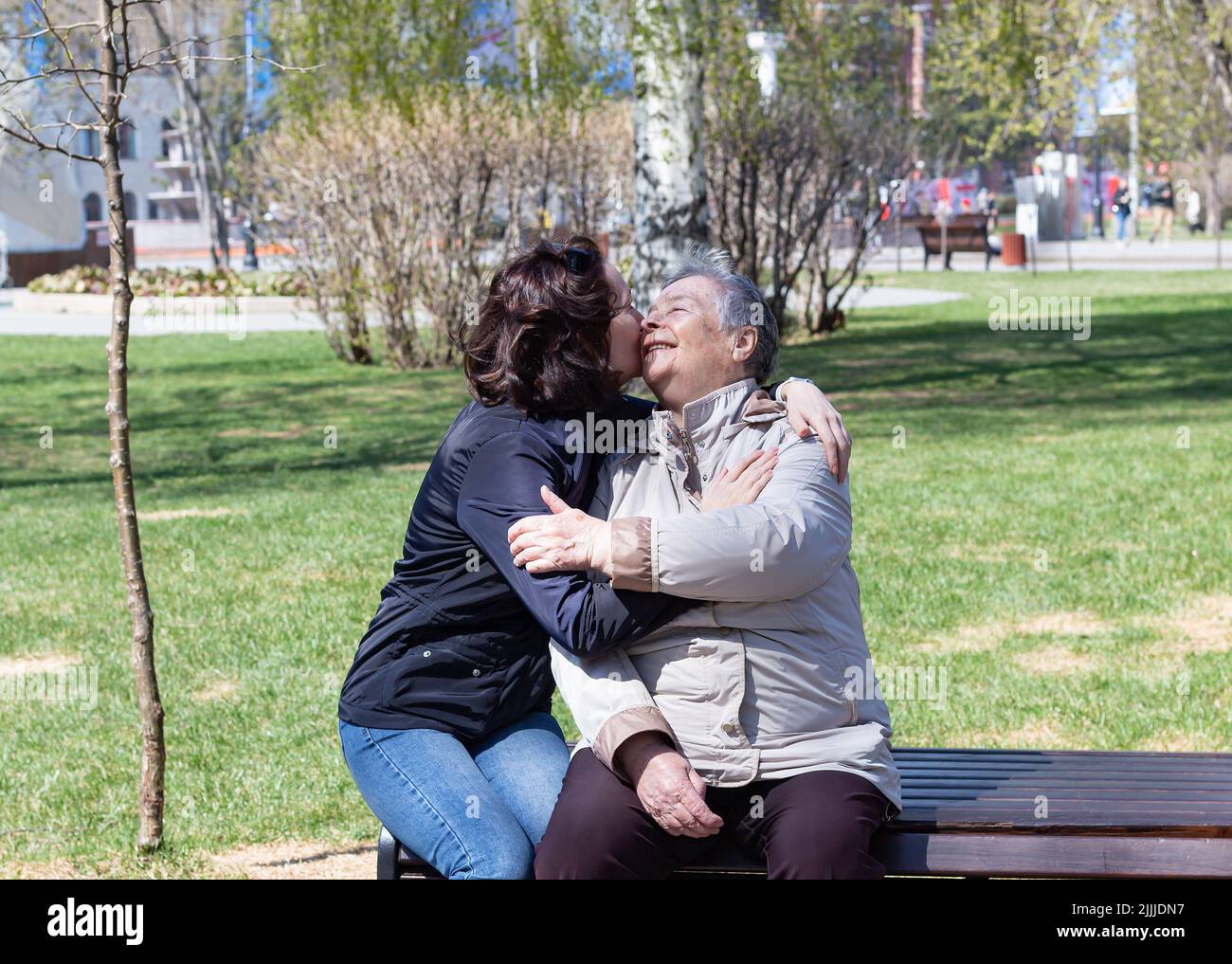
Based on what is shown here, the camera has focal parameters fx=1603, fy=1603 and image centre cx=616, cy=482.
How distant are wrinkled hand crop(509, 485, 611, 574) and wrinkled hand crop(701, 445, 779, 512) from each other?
222 millimetres

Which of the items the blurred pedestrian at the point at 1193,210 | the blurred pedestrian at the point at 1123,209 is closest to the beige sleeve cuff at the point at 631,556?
the blurred pedestrian at the point at 1123,209

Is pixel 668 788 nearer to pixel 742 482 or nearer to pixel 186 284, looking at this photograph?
pixel 742 482

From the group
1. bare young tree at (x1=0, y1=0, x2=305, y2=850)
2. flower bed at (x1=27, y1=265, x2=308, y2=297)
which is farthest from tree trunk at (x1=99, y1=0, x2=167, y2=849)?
flower bed at (x1=27, y1=265, x2=308, y2=297)

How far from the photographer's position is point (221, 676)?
5895mm

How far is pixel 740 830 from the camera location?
9.51ft

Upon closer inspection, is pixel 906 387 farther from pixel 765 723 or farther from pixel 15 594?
pixel 765 723

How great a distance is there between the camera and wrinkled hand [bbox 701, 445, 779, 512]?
2.93m

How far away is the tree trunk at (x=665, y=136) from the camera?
39.9 feet

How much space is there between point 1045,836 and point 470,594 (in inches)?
45.7

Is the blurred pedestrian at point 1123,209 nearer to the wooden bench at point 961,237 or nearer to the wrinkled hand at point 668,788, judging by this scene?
the wooden bench at point 961,237

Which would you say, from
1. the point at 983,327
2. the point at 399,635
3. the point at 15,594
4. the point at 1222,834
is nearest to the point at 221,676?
the point at 15,594

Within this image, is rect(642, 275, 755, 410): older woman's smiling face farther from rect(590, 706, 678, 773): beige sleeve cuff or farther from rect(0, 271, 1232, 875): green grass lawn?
rect(0, 271, 1232, 875): green grass lawn

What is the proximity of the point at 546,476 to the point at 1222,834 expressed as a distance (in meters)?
1.42
